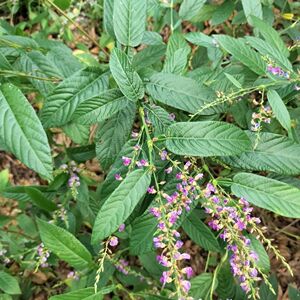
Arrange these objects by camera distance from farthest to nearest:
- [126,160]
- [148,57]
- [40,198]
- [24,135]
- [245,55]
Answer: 1. [40,198]
2. [148,57]
3. [245,55]
4. [126,160]
5. [24,135]

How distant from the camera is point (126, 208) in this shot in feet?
4.02

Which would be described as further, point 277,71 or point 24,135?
point 277,71

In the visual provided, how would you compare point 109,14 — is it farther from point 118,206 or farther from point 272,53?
point 118,206

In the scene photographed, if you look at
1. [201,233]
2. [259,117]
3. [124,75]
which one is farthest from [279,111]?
[201,233]

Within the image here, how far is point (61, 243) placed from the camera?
1466 mm

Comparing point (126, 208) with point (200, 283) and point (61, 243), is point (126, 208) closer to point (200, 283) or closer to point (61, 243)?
point (61, 243)

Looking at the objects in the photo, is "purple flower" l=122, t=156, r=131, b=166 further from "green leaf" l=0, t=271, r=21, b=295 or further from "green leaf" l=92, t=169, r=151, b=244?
"green leaf" l=0, t=271, r=21, b=295

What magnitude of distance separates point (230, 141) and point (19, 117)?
0.59 metres

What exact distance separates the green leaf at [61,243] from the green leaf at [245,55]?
2.66 feet

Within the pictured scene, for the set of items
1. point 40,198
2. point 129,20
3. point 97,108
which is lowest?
point 40,198

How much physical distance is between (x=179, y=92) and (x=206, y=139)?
23 centimetres

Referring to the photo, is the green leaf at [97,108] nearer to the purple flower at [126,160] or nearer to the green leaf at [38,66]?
the purple flower at [126,160]

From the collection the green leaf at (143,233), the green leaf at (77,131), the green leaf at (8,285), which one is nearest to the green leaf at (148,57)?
the green leaf at (77,131)

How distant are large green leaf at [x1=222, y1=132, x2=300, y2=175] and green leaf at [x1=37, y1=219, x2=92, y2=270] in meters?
0.57
